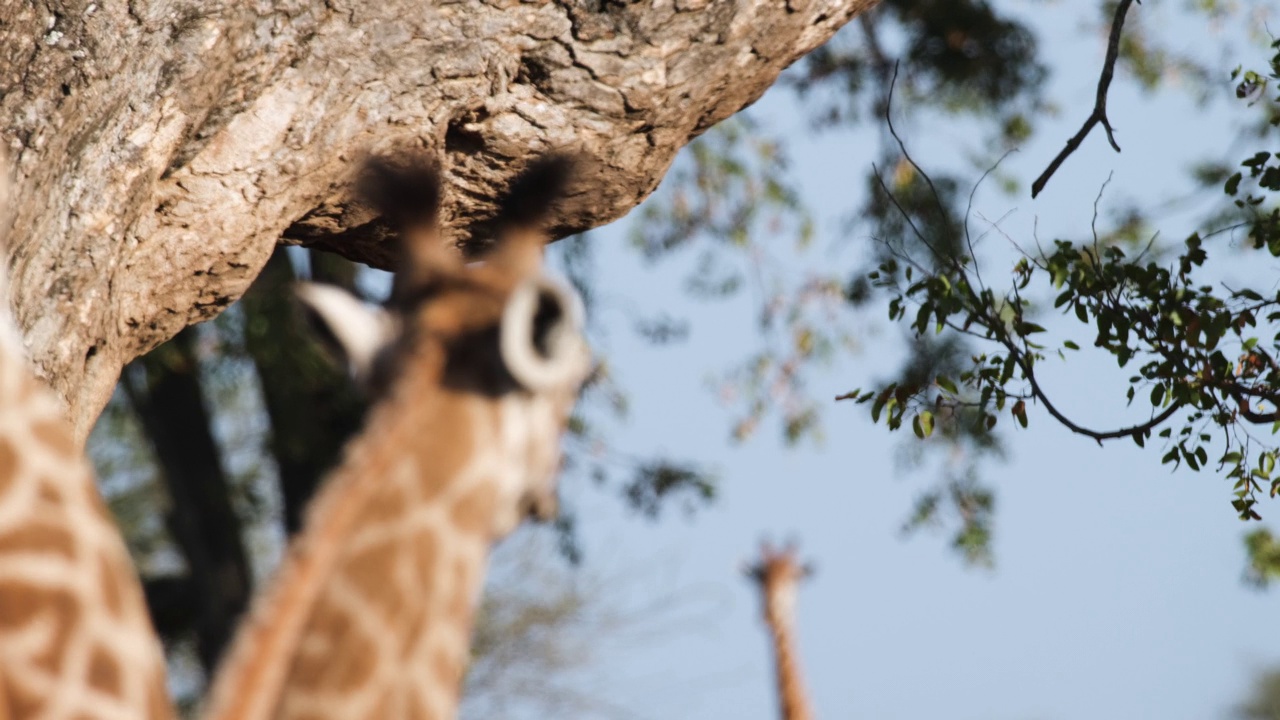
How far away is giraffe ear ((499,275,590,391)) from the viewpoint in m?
1.87

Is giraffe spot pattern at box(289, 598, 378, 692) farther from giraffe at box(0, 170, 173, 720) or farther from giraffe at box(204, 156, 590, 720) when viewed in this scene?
giraffe at box(0, 170, 173, 720)

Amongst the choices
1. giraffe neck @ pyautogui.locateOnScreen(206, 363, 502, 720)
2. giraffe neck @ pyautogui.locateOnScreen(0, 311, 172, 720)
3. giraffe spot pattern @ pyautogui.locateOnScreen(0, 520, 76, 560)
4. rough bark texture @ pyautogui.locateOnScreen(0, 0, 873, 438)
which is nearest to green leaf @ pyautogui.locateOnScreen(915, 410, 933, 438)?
rough bark texture @ pyautogui.locateOnScreen(0, 0, 873, 438)

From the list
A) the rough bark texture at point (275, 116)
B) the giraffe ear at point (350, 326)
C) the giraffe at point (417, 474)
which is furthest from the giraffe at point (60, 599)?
the rough bark texture at point (275, 116)

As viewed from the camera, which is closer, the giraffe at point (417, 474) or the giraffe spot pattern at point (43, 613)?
the giraffe at point (417, 474)

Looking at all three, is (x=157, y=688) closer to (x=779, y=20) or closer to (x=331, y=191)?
(x=331, y=191)

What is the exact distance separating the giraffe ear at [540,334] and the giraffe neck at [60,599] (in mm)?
719

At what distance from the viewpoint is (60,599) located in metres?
2.07

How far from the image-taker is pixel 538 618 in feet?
46.1

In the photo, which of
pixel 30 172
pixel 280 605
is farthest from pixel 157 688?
pixel 30 172

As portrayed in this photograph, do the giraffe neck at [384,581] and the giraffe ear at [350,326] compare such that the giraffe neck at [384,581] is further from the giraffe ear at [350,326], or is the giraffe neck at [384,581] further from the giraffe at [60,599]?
the giraffe at [60,599]

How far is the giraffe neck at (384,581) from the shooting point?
1867mm

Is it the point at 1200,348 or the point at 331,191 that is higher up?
the point at 331,191

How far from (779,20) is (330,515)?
2.63m

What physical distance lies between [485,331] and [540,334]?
0.29ft
